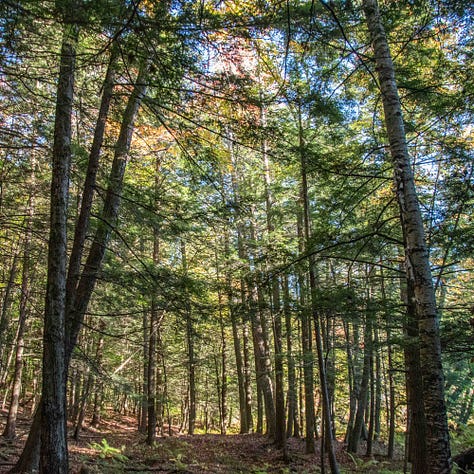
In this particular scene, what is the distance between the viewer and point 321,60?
248 inches

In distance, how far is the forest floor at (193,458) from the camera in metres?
8.39

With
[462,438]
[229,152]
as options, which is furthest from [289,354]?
[462,438]

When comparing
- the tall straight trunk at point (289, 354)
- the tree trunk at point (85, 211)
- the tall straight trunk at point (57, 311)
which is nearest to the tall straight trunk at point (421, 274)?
the tall straight trunk at point (289, 354)

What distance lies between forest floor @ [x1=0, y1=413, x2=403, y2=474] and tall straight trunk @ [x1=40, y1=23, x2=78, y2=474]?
2.26 metres

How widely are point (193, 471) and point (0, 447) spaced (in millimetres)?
4503

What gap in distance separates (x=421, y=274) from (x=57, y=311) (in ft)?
15.5

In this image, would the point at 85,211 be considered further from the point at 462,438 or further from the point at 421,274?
→ the point at 462,438

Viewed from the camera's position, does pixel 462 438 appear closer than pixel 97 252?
No

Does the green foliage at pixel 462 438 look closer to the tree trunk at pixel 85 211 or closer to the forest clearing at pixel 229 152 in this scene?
the forest clearing at pixel 229 152

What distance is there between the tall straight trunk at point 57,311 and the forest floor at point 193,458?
7.40ft

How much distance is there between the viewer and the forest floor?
27.5ft

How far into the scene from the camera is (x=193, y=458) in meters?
11.3

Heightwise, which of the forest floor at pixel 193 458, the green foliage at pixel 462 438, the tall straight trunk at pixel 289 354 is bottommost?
the green foliage at pixel 462 438

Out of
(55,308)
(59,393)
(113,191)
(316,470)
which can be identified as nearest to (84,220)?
(113,191)
